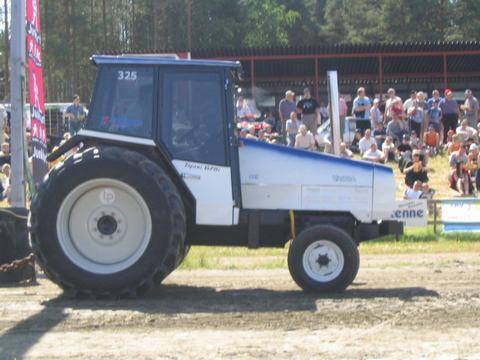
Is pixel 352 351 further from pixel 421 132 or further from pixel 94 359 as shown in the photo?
pixel 421 132

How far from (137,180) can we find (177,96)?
922 mm

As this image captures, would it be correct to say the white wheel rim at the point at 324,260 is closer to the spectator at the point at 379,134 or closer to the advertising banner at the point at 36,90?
the advertising banner at the point at 36,90

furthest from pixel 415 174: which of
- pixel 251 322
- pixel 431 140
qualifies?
pixel 251 322

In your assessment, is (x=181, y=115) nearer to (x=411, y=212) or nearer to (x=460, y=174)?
(x=411, y=212)

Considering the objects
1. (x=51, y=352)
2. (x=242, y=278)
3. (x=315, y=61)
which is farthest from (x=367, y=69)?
(x=51, y=352)

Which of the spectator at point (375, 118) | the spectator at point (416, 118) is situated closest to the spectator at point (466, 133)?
the spectator at point (416, 118)

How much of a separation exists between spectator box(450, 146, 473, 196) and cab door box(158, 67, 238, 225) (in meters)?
11.7

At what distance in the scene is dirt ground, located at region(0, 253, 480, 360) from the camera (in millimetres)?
7043

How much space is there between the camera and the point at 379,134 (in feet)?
77.8

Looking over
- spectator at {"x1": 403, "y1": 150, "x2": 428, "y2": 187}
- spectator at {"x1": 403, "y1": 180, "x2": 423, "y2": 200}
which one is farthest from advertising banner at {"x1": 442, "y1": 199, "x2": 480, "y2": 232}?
→ spectator at {"x1": 403, "y1": 150, "x2": 428, "y2": 187}

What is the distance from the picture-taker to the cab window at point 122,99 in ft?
29.7

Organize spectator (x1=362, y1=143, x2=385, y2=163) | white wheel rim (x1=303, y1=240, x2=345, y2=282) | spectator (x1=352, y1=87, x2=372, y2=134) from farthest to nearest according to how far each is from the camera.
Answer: spectator (x1=352, y1=87, x2=372, y2=134) < spectator (x1=362, y1=143, x2=385, y2=163) < white wheel rim (x1=303, y1=240, x2=345, y2=282)

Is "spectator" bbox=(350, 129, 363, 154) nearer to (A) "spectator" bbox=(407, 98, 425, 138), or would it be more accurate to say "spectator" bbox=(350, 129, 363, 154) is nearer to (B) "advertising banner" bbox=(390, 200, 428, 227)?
(A) "spectator" bbox=(407, 98, 425, 138)

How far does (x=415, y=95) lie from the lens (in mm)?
24625
